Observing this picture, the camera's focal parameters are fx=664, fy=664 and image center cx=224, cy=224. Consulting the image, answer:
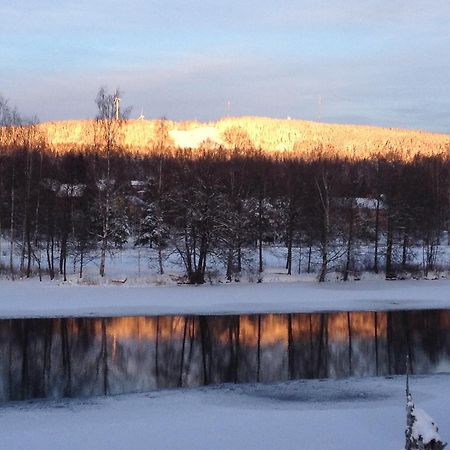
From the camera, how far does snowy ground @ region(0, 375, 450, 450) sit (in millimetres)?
10516

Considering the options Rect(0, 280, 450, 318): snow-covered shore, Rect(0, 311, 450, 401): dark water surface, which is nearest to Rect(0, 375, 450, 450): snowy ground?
Rect(0, 311, 450, 401): dark water surface

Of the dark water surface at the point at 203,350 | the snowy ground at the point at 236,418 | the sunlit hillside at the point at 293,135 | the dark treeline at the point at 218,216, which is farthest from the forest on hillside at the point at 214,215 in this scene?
the sunlit hillside at the point at 293,135

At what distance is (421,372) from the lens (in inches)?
647

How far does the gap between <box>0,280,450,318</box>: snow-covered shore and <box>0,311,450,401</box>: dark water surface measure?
5.16 ft

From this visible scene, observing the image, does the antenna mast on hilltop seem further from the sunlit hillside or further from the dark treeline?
the sunlit hillside

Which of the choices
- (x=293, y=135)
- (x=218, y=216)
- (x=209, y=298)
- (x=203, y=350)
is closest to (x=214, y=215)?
(x=218, y=216)

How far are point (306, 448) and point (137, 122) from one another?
13685 cm

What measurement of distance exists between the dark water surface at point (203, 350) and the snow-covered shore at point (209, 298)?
5.16 ft

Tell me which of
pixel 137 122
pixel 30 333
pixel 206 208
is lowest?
pixel 30 333

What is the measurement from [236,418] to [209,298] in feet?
59.0

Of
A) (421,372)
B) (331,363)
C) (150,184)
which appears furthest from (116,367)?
(150,184)

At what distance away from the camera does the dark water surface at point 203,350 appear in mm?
15594

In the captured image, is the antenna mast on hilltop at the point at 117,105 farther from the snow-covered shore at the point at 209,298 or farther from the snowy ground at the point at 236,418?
the snowy ground at the point at 236,418

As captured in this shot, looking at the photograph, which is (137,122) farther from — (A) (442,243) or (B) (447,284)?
(B) (447,284)
